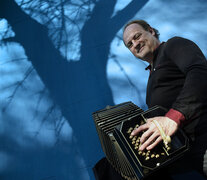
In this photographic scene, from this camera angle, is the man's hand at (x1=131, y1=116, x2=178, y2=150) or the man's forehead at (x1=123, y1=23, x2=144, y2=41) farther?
the man's forehead at (x1=123, y1=23, x2=144, y2=41)

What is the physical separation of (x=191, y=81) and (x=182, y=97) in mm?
73

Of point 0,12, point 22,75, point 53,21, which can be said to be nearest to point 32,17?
point 53,21

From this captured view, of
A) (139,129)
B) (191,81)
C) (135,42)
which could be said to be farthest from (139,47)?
(139,129)

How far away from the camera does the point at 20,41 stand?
2049 millimetres

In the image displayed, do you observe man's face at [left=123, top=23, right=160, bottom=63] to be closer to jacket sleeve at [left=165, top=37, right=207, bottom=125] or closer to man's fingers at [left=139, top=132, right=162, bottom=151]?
jacket sleeve at [left=165, top=37, right=207, bottom=125]

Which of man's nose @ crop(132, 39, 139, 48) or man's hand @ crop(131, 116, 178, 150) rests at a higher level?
man's nose @ crop(132, 39, 139, 48)

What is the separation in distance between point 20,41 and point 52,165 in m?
1.66

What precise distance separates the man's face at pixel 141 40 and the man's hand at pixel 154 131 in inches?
25.8

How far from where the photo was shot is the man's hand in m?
0.50

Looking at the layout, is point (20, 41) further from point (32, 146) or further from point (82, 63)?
point (32, 146)

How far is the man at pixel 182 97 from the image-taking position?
1.65 feet

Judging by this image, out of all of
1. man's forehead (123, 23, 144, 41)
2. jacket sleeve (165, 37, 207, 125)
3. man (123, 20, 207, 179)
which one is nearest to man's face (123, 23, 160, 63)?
man's forehead (123, 23, 144, 41)

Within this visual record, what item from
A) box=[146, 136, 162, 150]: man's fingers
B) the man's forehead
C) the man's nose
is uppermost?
the man's forehead

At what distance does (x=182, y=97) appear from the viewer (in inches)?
20.5
